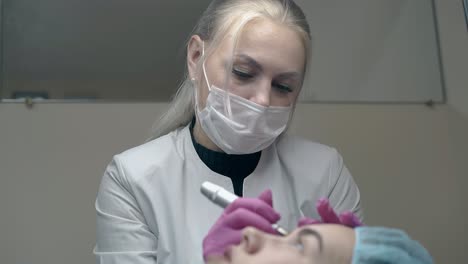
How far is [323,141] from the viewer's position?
180 centimetres

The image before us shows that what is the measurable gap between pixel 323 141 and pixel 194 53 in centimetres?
85

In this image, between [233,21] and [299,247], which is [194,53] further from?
[299,247]

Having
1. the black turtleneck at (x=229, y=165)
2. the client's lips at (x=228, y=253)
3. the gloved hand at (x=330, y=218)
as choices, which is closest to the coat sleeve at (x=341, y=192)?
the black turtleneck at (x=229, y=165)

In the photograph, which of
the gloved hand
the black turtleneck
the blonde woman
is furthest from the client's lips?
the black turtleneck

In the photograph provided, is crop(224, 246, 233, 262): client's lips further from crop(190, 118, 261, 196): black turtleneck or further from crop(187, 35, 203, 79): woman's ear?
crop(187, 35, 203, 79): woman's ear

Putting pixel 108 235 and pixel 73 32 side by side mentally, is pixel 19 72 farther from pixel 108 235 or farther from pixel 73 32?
pixel 108 235

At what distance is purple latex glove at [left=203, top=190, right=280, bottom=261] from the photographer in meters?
0.63

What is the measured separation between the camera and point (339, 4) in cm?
191

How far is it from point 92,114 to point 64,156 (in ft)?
0.60

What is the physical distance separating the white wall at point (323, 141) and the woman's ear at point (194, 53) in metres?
0.64

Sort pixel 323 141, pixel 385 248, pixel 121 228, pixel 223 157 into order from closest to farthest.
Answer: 1. pixel 385 248
2. pixel 121 228
3. pixel 223 157
4. pixel 323 141

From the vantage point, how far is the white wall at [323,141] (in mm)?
1622

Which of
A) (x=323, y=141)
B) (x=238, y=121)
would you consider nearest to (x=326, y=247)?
(x=238, y=121)

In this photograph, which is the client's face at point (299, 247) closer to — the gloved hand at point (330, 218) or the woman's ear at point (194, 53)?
the gloved hand at point (330, 218)
